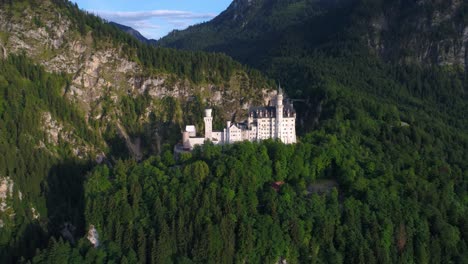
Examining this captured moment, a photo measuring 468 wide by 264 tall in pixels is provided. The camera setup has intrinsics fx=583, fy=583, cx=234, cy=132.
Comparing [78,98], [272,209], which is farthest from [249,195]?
[78,98]

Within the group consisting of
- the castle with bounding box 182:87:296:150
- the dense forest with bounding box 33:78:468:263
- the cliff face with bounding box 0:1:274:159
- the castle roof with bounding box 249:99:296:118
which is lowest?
the dense forest with bounding box 33:78:468:263

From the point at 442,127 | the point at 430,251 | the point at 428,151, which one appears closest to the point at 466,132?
the point at 442,127

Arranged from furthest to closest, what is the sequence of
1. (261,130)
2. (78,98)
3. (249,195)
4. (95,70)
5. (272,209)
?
1. (95,70)
2. (78,98)
3. (261,130)
4. (249,195)
5. (272,209)

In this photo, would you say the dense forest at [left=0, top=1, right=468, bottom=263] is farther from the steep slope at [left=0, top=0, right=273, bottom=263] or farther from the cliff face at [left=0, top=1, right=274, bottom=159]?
the cliff face at [left=0, top=1, right=274, bottom=159]

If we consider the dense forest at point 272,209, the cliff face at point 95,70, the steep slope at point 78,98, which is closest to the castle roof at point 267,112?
the dense forest at point 272,209

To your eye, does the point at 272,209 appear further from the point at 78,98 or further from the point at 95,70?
the point at 95,70

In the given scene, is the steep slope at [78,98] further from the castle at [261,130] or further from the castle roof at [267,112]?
the castle roof at [267,112]

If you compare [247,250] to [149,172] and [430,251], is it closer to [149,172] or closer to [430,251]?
[149,172]

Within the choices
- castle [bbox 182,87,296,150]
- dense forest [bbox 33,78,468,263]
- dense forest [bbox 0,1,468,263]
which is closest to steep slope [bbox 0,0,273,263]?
dense forest [bbox 0,1,468,263]
